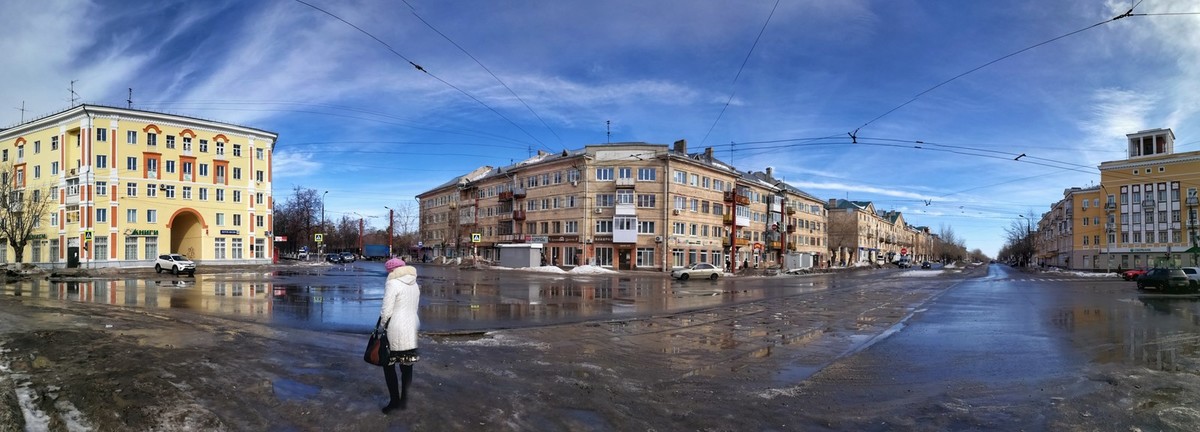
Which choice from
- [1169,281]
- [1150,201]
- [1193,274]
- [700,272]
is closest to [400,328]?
[700,272]

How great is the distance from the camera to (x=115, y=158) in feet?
167

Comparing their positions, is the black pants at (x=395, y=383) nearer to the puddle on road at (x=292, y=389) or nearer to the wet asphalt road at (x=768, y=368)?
the wet asphalt road at (x=768, y=368)

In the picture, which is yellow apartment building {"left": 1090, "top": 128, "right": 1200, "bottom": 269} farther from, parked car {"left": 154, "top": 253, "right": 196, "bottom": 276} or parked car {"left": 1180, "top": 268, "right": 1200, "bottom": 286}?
parked car {"left": 154, "top": 253, "right": 196, "bottom": 276}

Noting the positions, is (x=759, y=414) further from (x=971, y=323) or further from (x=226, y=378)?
(x=971, y=323)

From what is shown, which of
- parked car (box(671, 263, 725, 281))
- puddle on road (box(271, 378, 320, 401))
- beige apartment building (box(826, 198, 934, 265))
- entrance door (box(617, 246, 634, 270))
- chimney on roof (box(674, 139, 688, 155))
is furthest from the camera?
beige apartment building (box(826, 198, 934, 265))

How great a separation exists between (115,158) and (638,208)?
48223mm

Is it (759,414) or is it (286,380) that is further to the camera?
(286,380)

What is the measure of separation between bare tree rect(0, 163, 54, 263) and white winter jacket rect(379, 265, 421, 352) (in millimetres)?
55701

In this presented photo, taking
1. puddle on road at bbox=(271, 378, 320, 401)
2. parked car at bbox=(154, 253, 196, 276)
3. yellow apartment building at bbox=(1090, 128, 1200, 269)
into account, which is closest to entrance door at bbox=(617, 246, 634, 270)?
parked car at bbox=(154, 253, 196, 276)

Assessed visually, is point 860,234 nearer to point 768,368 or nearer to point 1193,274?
point 1193,274

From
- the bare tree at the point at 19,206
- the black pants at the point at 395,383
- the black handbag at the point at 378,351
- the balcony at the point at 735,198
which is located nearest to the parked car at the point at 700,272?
the balcony at the point at 735,198

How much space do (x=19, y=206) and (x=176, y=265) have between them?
27.4 metres

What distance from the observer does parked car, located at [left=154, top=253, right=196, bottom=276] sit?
3738 centimetres

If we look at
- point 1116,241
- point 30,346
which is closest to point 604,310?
point 30,346
